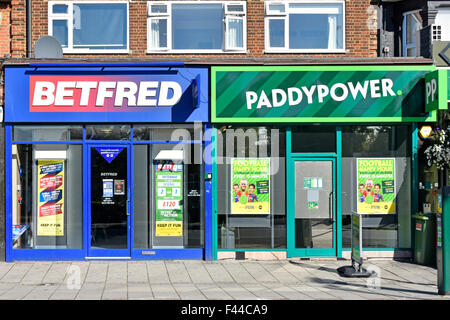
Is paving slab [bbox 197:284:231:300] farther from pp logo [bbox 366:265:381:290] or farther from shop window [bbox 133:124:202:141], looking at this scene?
shop window [bbox 133:124:202:141]

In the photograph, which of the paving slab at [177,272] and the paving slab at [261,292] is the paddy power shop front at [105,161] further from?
the paving slab at [261,292]

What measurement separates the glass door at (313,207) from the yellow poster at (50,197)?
217 inches

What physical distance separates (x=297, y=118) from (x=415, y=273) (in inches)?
172

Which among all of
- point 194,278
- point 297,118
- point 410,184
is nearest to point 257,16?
point 297,118

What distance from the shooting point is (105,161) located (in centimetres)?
1295

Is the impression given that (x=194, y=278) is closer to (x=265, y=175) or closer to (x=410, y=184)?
(x=265, y=175)

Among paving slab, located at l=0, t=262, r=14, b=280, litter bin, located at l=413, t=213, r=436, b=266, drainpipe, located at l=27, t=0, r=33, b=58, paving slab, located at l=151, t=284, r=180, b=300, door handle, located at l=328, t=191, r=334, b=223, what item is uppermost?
drainpipe, located at l=27, t=0, r=33, b=58

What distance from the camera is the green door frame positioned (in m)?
13.0

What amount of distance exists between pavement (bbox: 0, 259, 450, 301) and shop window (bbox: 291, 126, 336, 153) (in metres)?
2.71

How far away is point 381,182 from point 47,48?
871cm

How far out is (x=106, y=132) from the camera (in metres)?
12.9

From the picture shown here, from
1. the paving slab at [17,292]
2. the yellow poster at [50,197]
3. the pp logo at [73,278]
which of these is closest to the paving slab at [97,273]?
the pp logo at [73,278]

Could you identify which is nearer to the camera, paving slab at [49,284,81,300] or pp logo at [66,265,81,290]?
paving slab at [49,284,81,300]

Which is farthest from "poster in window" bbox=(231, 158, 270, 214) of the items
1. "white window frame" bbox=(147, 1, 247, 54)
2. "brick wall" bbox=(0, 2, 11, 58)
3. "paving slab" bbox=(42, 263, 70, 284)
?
"brick wall" bbox=(0, 2, 11, 58)
